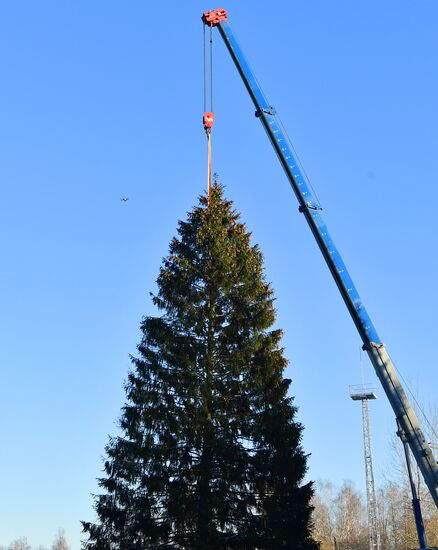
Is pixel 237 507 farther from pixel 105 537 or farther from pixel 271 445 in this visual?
pixel 105 537

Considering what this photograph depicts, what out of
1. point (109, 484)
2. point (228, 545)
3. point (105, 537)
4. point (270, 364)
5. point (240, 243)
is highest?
point (240, 243)

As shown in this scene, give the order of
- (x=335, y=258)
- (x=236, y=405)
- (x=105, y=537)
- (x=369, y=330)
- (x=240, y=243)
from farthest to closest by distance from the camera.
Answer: (x=240, y=243) → (x=236, y=405) → (x=105, y=537) → (x=335, y=258) → (x=369, y=330)

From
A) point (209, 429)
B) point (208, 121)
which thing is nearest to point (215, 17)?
point (208, 121)

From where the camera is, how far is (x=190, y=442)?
22375 millimetres

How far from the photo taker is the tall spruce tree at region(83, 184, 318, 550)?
21.4 m

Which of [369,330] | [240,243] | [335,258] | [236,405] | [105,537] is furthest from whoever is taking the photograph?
[240,243]

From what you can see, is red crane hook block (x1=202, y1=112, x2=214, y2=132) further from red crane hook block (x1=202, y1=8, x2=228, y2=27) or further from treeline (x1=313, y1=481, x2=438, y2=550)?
treeline (x1=313, y1=481, x2=438, y2=550)

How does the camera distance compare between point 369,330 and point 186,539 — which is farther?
point 186,539

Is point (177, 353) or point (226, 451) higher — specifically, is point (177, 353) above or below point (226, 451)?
above

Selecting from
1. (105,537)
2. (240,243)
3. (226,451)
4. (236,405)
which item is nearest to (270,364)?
(236,405)

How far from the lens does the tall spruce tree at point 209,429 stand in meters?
21.4

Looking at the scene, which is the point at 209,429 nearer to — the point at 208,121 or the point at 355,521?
the point at 208,121

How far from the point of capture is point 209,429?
2230cm

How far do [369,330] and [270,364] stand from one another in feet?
18.9
